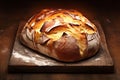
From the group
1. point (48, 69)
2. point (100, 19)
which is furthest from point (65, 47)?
point (100, 19)

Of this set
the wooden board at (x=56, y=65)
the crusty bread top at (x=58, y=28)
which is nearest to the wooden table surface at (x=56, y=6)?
the wooden board at (x=56, y=65)

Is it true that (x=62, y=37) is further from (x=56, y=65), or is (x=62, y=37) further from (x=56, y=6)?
(x=56, y=6)

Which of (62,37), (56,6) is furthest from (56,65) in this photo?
(56,6)

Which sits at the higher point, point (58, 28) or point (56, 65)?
point (58, 28)

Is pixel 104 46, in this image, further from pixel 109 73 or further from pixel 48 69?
pixel 48 69

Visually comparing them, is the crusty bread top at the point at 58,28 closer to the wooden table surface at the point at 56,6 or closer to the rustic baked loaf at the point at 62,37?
the rustic baked loaf at the point at 62,37

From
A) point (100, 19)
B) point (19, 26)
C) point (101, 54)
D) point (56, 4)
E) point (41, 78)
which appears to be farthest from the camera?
point (56, 4)
